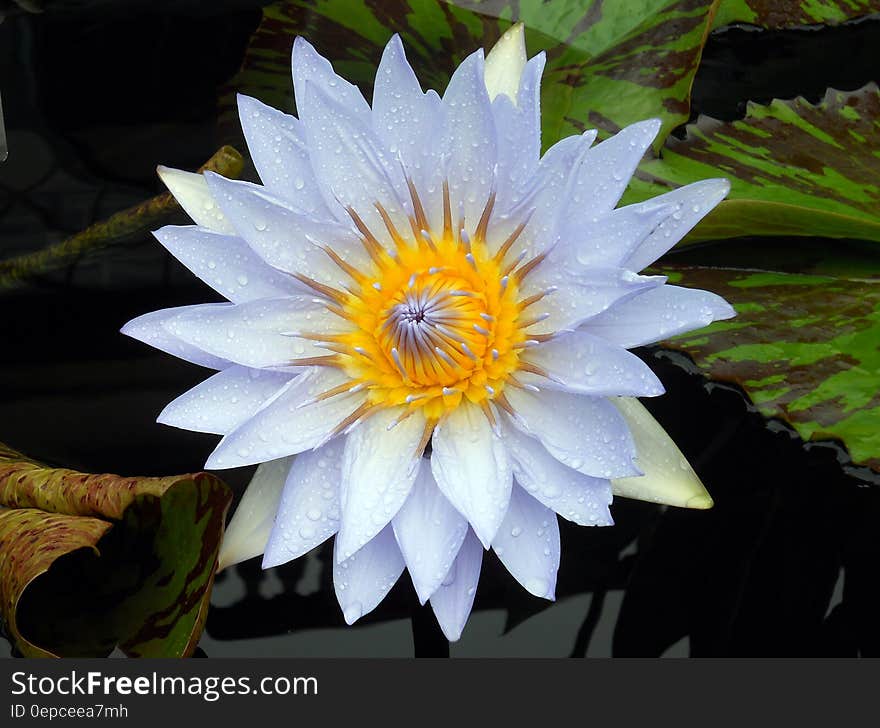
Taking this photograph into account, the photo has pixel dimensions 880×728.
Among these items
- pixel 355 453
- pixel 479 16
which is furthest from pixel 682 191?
pixel 479 16

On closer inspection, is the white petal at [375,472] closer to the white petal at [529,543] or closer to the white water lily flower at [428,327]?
the white water lily flower at [428,327]

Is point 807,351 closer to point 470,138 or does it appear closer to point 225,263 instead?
point 470,138

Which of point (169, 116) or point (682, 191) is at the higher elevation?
point (682, 191)

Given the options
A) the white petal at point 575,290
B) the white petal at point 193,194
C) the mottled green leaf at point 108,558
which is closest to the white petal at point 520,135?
the white petal at point 575,290

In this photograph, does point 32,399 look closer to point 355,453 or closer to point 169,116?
point 169,116

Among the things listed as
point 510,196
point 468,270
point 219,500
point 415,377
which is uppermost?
point 510,196

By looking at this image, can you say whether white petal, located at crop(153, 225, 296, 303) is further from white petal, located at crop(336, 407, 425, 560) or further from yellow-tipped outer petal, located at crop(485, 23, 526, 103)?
yellow-tipped outer petal, located at crop(485, 23, 526, 103)

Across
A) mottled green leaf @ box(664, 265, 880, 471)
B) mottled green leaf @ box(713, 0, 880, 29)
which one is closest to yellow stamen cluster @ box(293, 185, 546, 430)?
mottled green leaf @ box(664, 265, 880, 471)
